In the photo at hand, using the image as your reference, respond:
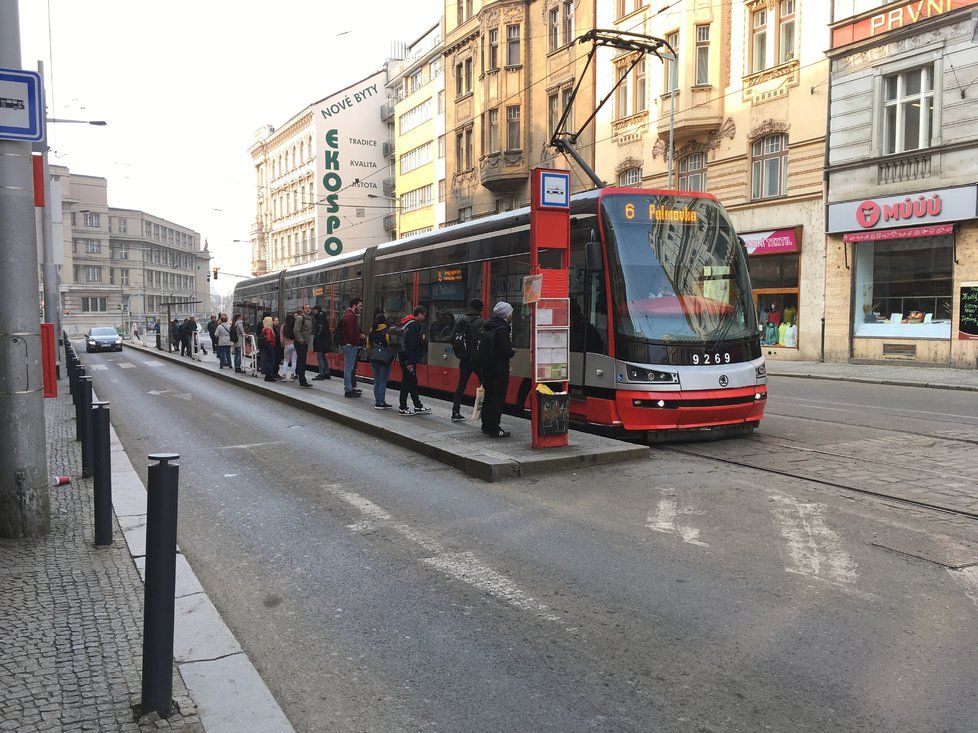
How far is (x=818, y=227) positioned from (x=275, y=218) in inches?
2547

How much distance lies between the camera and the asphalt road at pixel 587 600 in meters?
3.28

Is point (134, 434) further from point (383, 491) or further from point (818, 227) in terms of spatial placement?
point (818, 227)

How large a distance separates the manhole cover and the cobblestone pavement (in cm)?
433

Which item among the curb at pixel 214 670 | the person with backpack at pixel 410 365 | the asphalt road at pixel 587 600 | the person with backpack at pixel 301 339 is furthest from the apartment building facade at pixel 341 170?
the curb at pixel 214 670

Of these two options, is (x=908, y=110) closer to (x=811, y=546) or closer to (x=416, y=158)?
(x=811, y=546)

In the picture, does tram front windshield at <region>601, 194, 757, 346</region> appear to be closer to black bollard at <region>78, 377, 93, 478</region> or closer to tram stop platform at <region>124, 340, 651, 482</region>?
tram stop platform at <region>124, 340, 651, 482</region>

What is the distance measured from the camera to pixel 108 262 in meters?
99.2

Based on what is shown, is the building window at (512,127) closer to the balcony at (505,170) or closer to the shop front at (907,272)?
the balcony at (505,170)

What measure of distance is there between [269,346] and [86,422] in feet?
34.2

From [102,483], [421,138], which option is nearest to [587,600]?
[102,483]

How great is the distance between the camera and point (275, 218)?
79.9 metres

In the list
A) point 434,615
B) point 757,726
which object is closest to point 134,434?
point 434,615

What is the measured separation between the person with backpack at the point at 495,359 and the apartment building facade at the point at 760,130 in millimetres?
16750

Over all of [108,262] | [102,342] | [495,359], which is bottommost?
[102,342]
